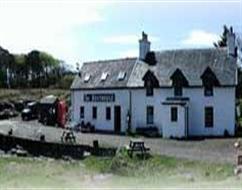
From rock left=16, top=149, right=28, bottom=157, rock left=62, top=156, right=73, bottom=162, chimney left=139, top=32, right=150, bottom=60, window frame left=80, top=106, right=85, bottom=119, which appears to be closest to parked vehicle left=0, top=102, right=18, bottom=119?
window frame left=80, top=106, right=85, bottom=119

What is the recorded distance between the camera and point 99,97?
5466 centimetres

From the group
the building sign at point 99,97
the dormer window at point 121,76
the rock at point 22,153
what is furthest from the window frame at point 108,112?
the rock at point 22,153

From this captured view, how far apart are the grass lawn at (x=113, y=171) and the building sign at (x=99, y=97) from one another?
21.4m

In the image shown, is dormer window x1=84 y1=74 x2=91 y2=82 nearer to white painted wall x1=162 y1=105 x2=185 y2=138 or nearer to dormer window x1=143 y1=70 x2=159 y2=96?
dormer window x1=143 y1=70 x2=159 y2=96

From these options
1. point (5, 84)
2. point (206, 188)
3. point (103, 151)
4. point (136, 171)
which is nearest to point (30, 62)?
point (5, 84)

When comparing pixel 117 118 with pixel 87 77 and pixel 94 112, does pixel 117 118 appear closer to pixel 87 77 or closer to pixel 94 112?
pixel 94 112

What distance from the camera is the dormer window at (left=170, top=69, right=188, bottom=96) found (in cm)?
4831

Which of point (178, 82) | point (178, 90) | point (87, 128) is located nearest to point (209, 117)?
point (178, 90)

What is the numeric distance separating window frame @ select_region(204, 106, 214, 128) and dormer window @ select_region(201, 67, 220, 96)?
108 centimetres

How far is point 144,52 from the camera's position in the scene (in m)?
53.9

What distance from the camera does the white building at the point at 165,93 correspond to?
4731 cm

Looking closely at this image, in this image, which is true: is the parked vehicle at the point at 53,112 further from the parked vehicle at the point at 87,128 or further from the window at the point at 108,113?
the window at the point at 108,113

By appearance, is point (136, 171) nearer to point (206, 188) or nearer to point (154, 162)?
point (154, 162)

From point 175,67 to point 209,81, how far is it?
3.44m
